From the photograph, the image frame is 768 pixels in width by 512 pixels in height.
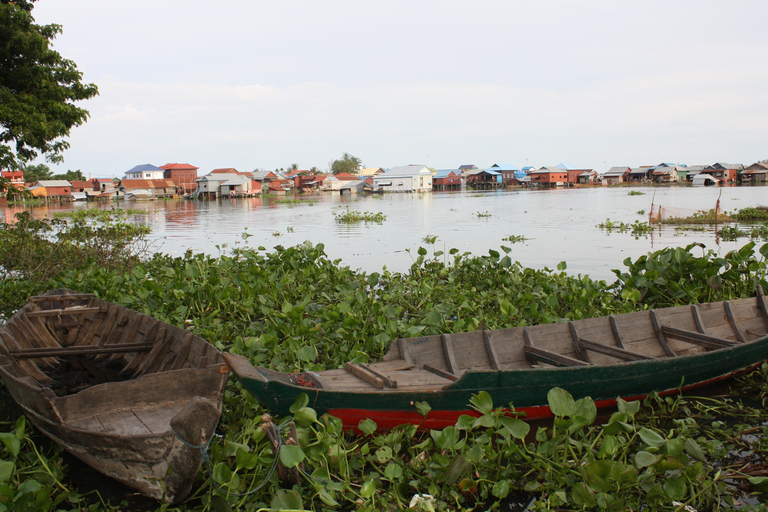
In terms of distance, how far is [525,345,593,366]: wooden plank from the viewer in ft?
14.2

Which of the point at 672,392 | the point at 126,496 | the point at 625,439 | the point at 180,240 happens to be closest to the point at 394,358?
the point at 625,439

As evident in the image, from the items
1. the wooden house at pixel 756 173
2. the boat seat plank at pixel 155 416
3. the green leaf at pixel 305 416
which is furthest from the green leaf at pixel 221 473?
the wooden house at pixel 756 173

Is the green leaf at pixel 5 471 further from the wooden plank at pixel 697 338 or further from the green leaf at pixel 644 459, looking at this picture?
the wooden plank at pixel 697 338

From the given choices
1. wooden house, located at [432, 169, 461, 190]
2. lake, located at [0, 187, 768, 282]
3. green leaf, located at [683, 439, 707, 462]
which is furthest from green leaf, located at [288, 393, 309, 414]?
wooden house, located at [432, 169, 461, 190]

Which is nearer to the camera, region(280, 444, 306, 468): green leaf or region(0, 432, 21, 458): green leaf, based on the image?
region(280, 444, 306, 468): green leaf

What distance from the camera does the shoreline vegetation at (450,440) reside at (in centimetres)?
302

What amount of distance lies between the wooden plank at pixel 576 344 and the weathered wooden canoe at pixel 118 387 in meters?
3.13

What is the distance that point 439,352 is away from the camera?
179 inches

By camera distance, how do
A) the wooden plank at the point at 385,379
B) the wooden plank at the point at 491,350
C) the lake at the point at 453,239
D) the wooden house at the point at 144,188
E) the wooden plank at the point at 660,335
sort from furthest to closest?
the wooden house at the point at 144,188
the lake at the point at 453,239
the wooden plank at the point at 660,335
the wooden plank at the point at 491,350
the wooden plank at the point at 385,379

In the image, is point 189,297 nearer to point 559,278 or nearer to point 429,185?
point 559,278

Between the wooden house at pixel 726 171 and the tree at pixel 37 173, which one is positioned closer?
the tree at pixel 37 173

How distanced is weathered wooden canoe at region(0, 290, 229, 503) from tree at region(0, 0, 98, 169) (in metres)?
5.69

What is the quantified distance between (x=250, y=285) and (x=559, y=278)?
15.1 ft

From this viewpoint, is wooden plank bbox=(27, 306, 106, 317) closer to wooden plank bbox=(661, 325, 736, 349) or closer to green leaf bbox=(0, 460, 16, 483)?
green leaf bbox=(0, 460, 16, 483)
